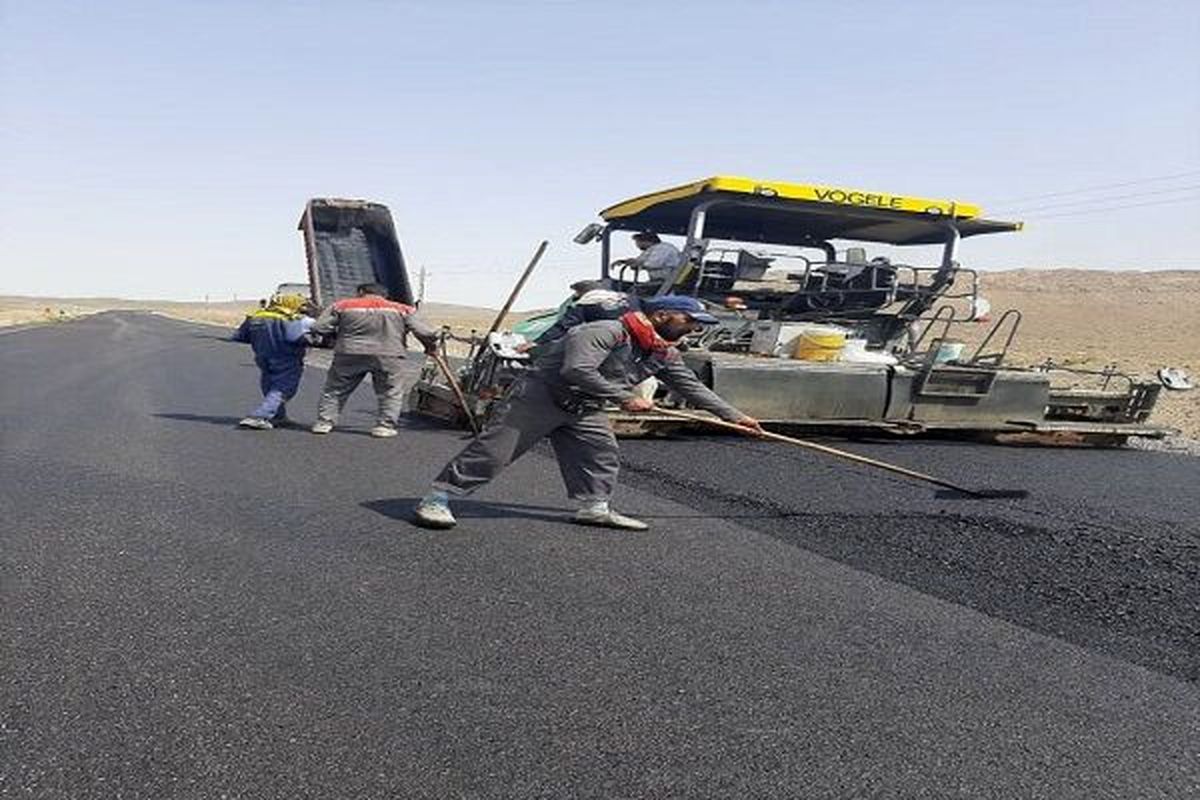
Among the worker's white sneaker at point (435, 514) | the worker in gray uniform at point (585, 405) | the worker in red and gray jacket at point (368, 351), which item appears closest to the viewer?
the worker's white sneaker at point (435, 514)

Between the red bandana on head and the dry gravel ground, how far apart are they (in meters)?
9.68

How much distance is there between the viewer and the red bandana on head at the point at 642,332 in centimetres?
510

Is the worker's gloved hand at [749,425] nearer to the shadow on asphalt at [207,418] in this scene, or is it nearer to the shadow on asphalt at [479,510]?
the shadow on asphalt at [479,510]

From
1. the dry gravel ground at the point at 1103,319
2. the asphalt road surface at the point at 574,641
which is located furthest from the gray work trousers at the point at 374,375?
the dry gravel ground at the point at 1103,319

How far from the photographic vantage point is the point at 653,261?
9211mm

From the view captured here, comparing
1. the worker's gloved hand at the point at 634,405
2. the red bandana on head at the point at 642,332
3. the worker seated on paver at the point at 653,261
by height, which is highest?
the worker seated on paver at the point at 653,261

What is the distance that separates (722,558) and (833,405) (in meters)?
4.32

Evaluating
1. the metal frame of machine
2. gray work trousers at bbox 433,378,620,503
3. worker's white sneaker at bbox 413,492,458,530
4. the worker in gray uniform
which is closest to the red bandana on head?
the worker in gray uniform

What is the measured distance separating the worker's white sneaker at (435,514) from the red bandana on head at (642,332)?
127 cm

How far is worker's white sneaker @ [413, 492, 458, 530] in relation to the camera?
4887 mm

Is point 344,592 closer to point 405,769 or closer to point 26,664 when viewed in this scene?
point 26,664

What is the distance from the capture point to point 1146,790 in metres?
2.54

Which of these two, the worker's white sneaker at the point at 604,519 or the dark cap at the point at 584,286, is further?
the dark cap at the point at 584,286

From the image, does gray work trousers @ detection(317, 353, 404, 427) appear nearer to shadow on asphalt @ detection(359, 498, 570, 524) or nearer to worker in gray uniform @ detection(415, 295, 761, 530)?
shadow on asphalt @ detection(359, 498, 570, 524)
